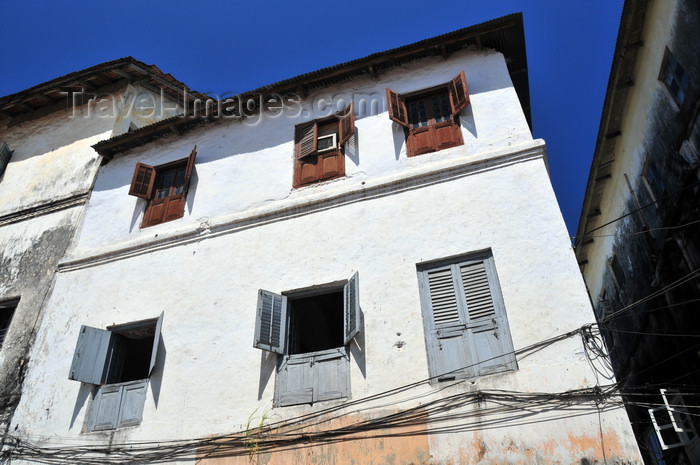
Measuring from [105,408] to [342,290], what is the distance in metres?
3.92

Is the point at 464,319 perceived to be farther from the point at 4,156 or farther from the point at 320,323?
the point at 4,156

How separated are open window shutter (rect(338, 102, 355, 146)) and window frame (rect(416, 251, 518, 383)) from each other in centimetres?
305

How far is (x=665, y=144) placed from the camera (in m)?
10.1

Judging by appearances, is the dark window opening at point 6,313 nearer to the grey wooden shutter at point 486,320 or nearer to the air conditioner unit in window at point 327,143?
the air conditioner unit in window at point 327,143

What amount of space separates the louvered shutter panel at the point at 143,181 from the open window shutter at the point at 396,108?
4945 mm

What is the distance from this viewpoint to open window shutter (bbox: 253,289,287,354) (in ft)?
22.9

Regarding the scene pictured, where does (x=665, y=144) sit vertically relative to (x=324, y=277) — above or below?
above

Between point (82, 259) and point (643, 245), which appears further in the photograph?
point (643, 245)

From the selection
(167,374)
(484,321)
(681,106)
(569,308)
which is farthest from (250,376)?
(681,106)

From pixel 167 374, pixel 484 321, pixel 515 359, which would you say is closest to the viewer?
pixel 515 359

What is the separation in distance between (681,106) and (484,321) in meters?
6.22

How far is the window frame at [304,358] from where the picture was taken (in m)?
6.65

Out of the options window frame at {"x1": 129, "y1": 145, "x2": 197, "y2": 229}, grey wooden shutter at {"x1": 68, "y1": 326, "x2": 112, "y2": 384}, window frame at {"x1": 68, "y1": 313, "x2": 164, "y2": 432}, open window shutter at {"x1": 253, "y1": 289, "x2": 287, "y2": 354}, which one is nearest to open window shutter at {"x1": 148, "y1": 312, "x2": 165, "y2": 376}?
window frame at {"x1": 68, "y1": 313, "x2": 164, "y2": 432}

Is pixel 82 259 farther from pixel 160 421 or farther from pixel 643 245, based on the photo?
pixel 643 245
